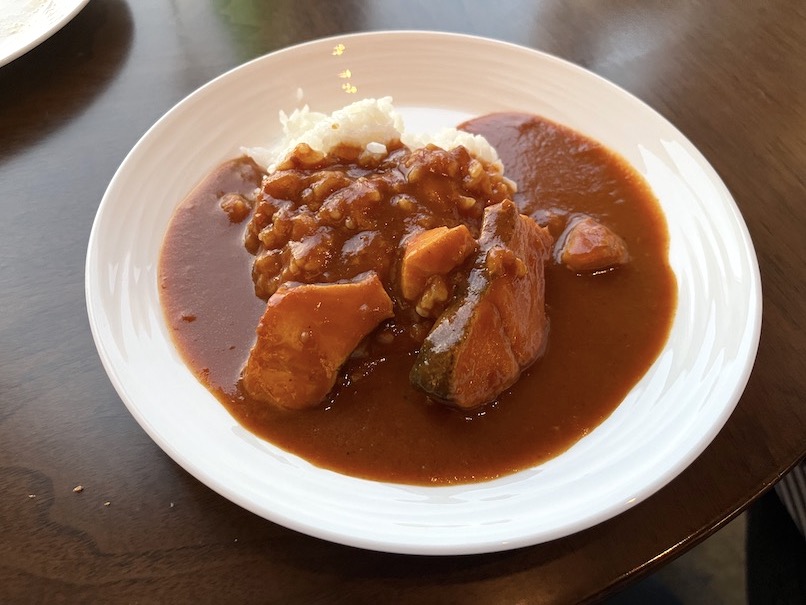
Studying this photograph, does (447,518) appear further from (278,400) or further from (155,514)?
(155,514)

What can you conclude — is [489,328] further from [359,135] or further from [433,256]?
[359,135]

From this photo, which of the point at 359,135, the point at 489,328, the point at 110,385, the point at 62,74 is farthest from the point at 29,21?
the point at 489,328

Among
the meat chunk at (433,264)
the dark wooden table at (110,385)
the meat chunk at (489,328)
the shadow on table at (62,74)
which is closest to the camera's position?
the dark wooden table at (110,385)

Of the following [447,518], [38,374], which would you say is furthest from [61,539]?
[447,518]

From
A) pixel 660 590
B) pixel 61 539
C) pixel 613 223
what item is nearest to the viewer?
pixel 61 539

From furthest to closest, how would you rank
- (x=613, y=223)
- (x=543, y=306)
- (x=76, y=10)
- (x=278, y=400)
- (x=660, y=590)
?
(x=76, y=10) < (x=660, y=590) < (x=613, y=223) < (x=543, y=306) < (x=278, y=400)

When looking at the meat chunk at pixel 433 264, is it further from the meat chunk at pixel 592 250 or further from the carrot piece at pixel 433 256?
the meat chunk at pixel 592 250

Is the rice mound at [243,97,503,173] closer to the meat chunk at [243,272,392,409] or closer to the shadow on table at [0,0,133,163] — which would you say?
the meat chunk at [243,272,392,409]

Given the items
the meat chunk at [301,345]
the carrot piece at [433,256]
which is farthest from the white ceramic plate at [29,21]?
the carrot piece at [433,256]
